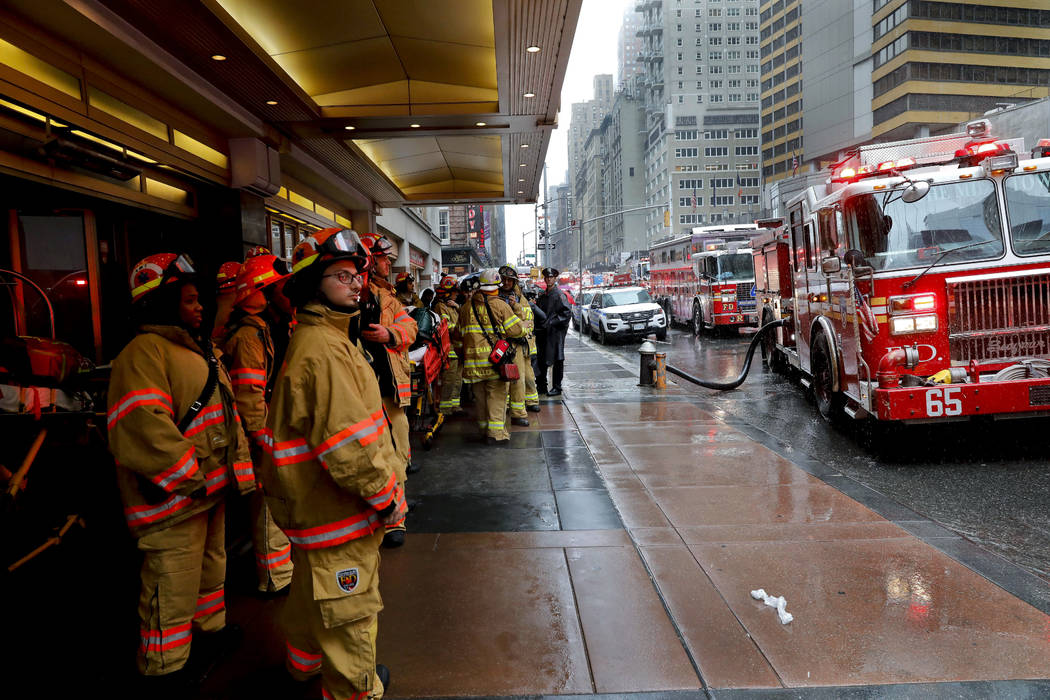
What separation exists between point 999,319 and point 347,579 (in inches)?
254

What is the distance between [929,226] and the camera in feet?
21.7

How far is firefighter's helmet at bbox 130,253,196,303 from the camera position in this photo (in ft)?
9.95

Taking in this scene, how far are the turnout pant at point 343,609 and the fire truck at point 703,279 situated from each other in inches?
800

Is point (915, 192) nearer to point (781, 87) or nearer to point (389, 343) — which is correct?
point (389, 343)

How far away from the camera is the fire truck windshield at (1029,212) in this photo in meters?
6.51

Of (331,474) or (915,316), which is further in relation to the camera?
(915,316)

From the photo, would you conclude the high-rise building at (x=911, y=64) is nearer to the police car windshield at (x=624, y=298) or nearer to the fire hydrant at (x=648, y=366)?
the police car windshield at (x=624, y=298)

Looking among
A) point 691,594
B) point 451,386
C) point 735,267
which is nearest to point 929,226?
point 691,594

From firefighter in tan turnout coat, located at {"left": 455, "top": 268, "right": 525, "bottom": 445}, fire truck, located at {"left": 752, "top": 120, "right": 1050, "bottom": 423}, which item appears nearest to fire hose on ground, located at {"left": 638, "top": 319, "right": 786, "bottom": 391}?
fire truck, located at {"left": 752, "top": 120, "right": 1050, "bottom": 423}

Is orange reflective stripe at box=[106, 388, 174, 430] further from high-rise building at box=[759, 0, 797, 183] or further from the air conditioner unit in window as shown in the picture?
high-rise building at box=[759, 0, 797, 183]

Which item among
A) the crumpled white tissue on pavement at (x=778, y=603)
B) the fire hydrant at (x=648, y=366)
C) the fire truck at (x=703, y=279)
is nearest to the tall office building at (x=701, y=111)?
the fire truck at (x=703, y=279)

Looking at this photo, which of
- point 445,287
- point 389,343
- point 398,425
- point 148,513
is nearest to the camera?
point 148,513

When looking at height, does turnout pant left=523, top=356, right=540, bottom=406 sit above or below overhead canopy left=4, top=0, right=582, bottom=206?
below

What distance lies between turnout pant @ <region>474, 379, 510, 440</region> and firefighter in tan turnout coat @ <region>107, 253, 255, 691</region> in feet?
14.8
